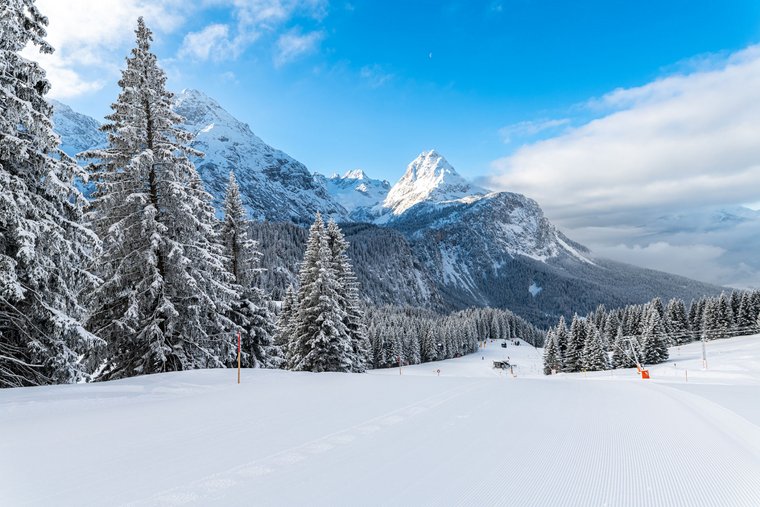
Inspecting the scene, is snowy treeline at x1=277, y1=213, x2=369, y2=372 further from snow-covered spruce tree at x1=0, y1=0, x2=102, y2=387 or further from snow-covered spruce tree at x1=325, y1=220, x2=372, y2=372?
snow-covered spruce tree at x1=0, y1=0, x2=102, y2=387

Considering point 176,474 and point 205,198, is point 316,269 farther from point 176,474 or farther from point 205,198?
point 176,474

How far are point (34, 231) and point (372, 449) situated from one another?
986cm

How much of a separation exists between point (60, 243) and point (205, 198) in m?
9.04

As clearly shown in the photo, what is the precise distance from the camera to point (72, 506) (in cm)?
346

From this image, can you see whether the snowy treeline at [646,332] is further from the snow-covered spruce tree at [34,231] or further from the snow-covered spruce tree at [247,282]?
the snow-covered spruce tree at [34,231]

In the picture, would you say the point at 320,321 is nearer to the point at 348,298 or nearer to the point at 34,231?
the point at 348,298

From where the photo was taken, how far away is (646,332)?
5669cm

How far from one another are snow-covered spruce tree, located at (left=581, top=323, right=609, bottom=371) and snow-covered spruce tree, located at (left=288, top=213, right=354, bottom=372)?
140ft

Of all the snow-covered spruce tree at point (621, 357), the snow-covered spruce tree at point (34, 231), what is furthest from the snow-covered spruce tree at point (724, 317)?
the snow-covered spruce tree at point (34, 231)

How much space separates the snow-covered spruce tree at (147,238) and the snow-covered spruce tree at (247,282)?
7.67 meters

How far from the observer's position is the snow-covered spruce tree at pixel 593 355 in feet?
182

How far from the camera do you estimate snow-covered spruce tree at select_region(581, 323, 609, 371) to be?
55.4 meters

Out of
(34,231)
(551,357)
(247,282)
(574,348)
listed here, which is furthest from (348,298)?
(551,357)

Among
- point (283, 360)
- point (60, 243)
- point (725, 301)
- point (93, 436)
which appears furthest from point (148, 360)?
point (725, 301)
